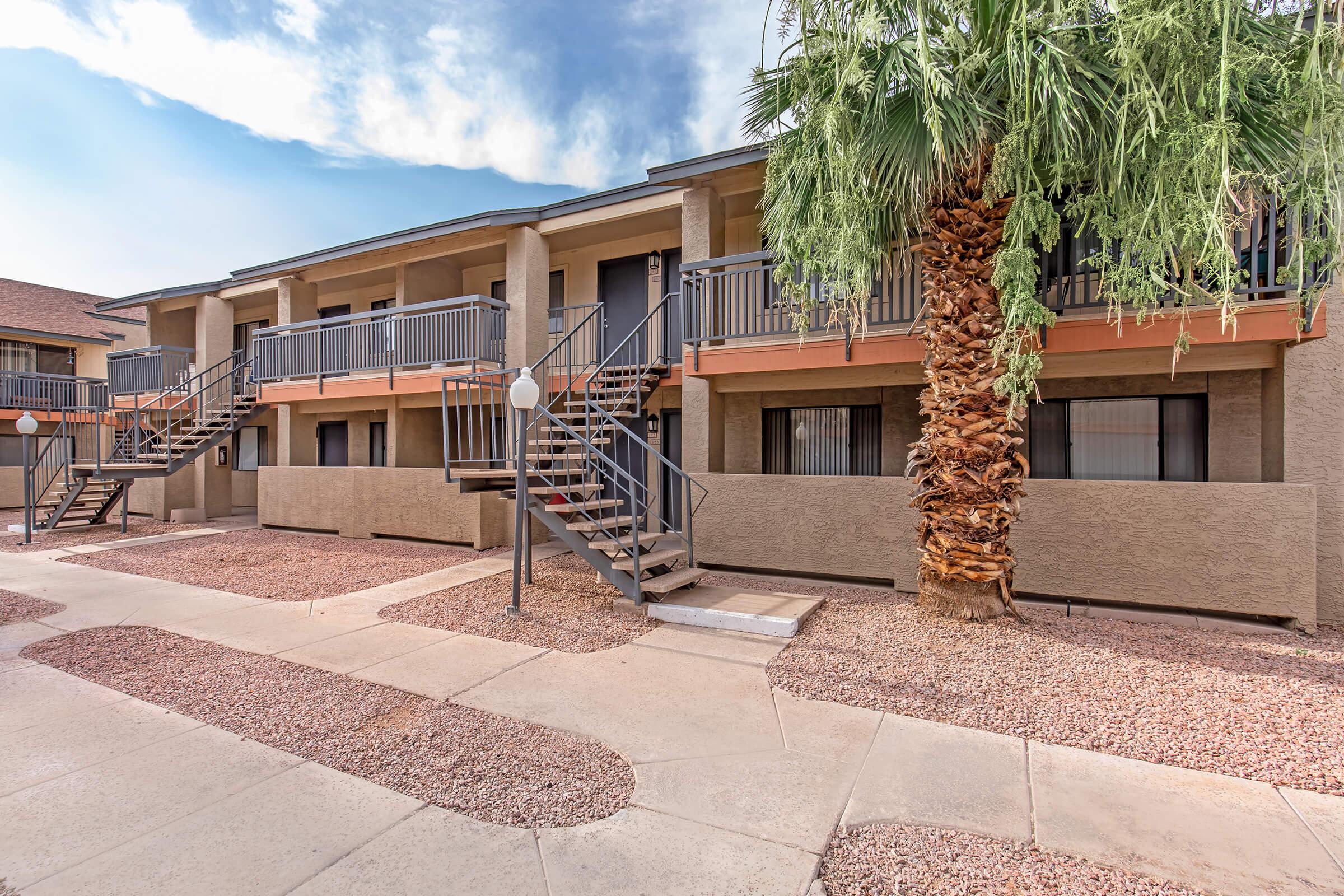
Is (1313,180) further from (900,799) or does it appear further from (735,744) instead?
(735,744)

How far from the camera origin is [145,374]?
52.2 feet

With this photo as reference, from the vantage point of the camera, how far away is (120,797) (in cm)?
314

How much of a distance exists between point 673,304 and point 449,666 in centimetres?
719

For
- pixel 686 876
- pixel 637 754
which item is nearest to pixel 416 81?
pixel 637 754

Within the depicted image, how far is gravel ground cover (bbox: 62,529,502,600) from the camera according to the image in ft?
26.9

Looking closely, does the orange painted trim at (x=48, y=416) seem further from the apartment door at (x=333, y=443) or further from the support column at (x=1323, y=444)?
Answer: the support column at (x=1323, y=444)

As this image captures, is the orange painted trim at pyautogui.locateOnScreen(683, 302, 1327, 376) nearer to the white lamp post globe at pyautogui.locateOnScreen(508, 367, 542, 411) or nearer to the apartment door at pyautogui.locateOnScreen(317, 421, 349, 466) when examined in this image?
the white lamp post globe at pyautogui.locateOnScreen(508, 367, 542, 411)

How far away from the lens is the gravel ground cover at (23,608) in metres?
6.57

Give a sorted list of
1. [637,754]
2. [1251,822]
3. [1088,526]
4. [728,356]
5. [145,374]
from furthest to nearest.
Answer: [145,374], [728,356], [1088,526], [637,754], [1251,822]

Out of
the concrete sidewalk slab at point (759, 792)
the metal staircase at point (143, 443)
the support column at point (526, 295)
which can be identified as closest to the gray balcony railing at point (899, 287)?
the support column at point (526, 295)

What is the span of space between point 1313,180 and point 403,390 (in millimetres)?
12289

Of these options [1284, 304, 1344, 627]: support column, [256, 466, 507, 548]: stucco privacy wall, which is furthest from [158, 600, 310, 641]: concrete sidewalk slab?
[1284, 304, 1344, 627]: support column

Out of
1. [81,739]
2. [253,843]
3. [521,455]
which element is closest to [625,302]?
[521,455]

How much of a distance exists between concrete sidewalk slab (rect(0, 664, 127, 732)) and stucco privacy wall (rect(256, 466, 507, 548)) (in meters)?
5.94
